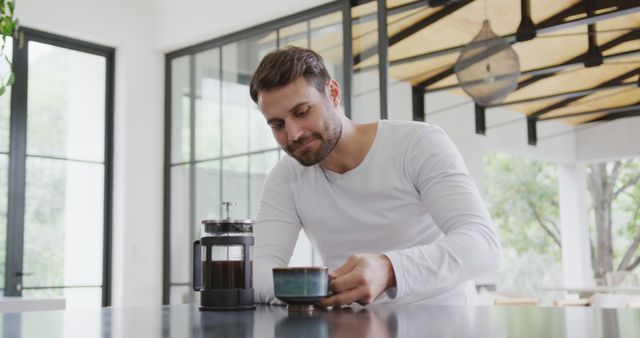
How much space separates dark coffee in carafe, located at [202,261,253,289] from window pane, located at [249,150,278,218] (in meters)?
3.24

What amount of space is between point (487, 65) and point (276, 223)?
288 cm

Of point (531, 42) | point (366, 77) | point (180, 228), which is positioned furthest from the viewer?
point (531, 42)

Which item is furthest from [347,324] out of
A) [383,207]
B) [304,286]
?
[383,207]

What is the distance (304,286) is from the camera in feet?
3.68

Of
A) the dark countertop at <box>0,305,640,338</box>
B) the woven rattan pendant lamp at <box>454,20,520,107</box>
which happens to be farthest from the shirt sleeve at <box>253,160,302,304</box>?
the woven rattan pendant lamp at <box>454,20,520,107</box>

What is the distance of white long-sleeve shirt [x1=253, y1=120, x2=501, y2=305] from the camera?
139 centimetres

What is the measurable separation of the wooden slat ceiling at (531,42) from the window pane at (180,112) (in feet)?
4.75

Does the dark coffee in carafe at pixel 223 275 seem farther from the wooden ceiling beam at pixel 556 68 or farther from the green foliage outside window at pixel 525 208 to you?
the green foliage outside window at pixel 525 208

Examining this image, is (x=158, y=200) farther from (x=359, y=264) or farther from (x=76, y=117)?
(x=359, y=264)

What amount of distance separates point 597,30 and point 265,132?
9.86 ft

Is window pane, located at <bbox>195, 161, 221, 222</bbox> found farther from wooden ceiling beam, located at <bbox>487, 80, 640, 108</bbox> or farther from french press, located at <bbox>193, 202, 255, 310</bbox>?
wooden ceiling beam, located at <bbox>487, 80, 640, 108</bbox>

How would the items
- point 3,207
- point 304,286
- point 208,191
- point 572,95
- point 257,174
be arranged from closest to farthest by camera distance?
point 304,286
point 3,207
point 257,174
point 208,191
point 572,95

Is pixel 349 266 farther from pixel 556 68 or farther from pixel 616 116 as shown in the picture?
pixel 616 116

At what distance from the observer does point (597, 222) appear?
1088 cm
